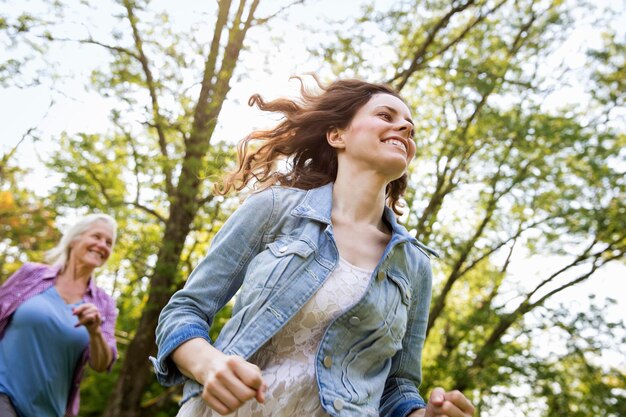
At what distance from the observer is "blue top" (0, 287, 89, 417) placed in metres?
3.93

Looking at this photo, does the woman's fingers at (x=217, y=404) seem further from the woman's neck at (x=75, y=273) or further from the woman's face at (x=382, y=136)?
the woman's neck at (x=75, y=273)

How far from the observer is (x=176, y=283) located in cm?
773

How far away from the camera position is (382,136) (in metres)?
2.16

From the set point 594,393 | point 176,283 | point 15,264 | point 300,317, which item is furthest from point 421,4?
point 15,264

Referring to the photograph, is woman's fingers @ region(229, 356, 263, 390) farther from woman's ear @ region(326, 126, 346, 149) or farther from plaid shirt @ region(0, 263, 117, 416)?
plaid shirt @ region(0, 263, 117, 416)

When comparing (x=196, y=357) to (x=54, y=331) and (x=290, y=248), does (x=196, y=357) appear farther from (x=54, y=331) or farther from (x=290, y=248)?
(x=54, y=331)

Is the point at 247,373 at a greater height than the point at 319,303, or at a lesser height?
lesser

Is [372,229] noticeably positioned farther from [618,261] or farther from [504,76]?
[618,261]

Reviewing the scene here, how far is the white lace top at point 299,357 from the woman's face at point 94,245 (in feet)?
10.4

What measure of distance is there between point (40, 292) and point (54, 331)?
343mm

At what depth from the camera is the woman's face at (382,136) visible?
211cm

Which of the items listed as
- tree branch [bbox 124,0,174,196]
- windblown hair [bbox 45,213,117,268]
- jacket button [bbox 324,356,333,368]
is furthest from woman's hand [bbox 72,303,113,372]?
tree branch [bbox 124,0,174,196]

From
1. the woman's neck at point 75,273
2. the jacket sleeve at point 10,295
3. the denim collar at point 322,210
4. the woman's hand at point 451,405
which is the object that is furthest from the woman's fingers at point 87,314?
→ the woman's hand at point 451,405

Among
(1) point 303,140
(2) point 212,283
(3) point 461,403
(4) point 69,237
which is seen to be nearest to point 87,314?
(4) point 69,237
